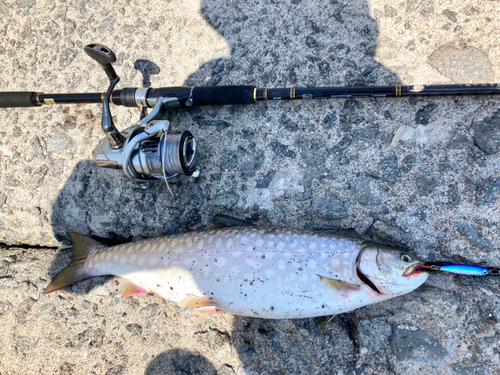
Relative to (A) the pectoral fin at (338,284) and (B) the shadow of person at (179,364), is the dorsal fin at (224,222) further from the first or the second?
(B) the shadow of person at (179,364)

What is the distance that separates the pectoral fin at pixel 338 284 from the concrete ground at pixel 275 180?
261 millimetres

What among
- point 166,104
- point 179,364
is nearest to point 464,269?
point 179,364

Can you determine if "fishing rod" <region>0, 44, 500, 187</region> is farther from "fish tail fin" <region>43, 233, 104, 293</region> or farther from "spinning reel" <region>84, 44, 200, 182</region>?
"fish tail fin" <region>43, 233, 104, 293</region>

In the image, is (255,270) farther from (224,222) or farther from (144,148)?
(144,148)

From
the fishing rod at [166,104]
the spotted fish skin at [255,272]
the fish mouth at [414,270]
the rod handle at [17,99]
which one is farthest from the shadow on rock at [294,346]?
the rod handle at [17,99]

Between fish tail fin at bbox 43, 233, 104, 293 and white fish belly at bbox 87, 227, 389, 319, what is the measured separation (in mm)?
358

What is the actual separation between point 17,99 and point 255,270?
2239mm

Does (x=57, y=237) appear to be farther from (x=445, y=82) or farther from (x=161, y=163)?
(x=445, y=82)

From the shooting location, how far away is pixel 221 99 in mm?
2375

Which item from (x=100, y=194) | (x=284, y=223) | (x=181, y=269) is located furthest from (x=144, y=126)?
(x=284, y=223)

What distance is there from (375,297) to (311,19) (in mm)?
1986

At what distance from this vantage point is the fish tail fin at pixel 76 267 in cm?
237

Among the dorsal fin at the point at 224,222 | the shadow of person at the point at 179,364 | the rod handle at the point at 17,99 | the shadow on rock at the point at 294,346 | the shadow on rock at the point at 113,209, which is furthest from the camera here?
the rod handle at the point at 17,99

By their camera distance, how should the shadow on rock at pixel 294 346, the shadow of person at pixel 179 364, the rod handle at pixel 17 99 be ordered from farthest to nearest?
the rod handle at pixel 17 99 < the shadow of person at pixel 179 364 < the shadow on rock at pixel 294 346
